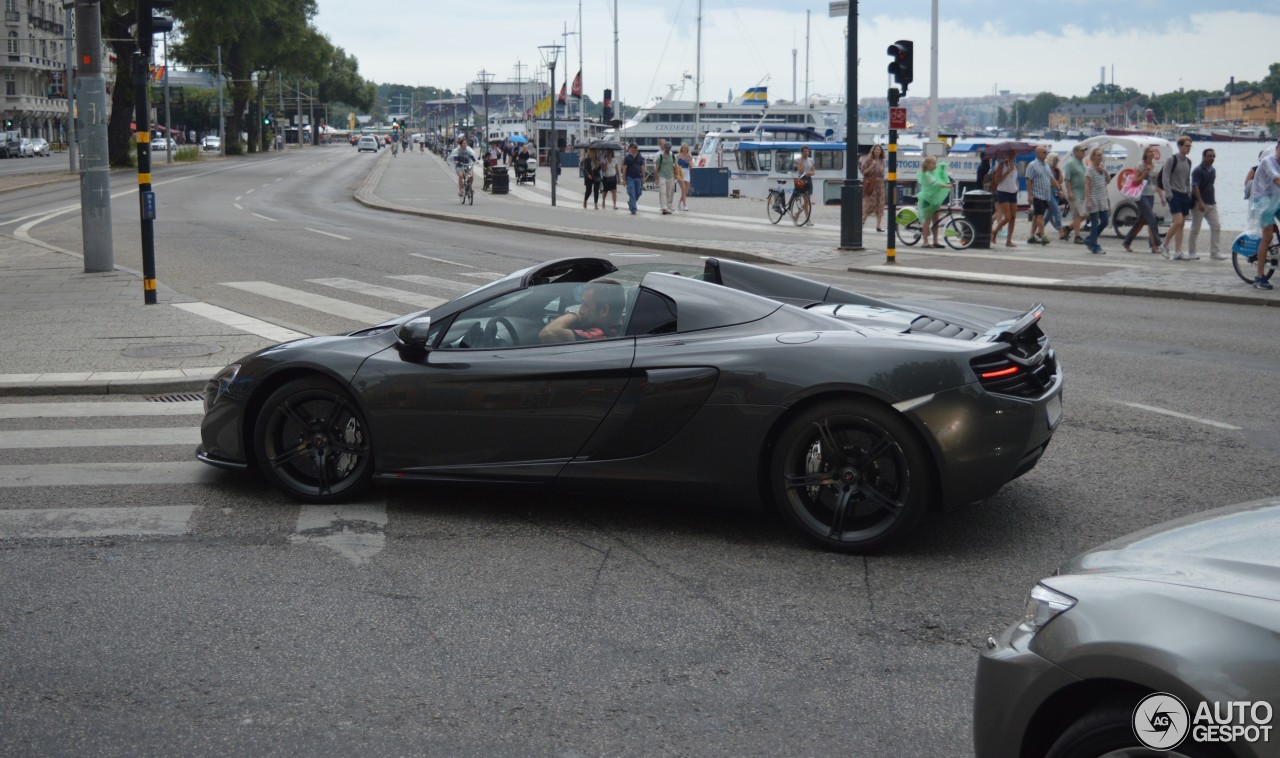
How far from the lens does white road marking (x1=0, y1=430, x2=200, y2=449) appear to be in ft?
27.3

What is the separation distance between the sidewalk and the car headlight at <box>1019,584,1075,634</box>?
27.7 feet

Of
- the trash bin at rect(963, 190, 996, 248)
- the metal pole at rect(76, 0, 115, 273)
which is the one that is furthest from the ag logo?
the trash bin at rect(963, 190, 996, 248)

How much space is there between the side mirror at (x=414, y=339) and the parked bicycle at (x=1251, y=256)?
13771 millimetres

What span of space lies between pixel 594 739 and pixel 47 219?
1227 inches

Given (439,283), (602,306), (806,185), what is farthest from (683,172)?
(602,306)

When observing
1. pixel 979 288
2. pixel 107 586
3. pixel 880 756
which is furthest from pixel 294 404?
pixel 979 288

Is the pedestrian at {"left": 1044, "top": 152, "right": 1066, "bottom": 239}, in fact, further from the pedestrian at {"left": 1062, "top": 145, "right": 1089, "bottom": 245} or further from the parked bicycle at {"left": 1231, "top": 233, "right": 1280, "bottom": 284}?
the parked bicycle at {"left": 1231, "top": 233, "right": 1280, "bottom": 284}

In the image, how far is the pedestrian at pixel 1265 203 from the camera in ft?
52.4

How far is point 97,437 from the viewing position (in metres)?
8.50

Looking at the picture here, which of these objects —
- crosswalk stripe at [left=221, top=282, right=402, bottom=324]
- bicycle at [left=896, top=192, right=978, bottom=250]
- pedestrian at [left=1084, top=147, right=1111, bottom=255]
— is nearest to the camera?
crosswalk stripe at [left=221, top=282, right=402, bottom=324]

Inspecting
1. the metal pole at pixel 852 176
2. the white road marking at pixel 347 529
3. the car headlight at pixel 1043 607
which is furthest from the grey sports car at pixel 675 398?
the metal pole at pixel 852 176

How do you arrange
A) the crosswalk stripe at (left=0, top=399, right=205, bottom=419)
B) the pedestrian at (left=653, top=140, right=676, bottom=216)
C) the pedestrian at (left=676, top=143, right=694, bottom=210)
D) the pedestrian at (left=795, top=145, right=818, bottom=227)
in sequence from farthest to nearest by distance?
the pedestrian at (left=676, top=143, right=694, bottom=210) → the pedestrian at (left=653, top=140, right=676, bottom=216) → the pedestrian at (left=795, top=145, right=818, bottom=227) → the crosswalk stripe at (left=0, top=399, right=205, bottom=419)

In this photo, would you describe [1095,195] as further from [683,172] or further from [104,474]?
[104,474]

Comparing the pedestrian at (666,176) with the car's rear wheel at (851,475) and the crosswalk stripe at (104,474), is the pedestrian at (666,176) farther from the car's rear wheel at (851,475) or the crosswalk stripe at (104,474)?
the car's rear wheel at (851,475)
